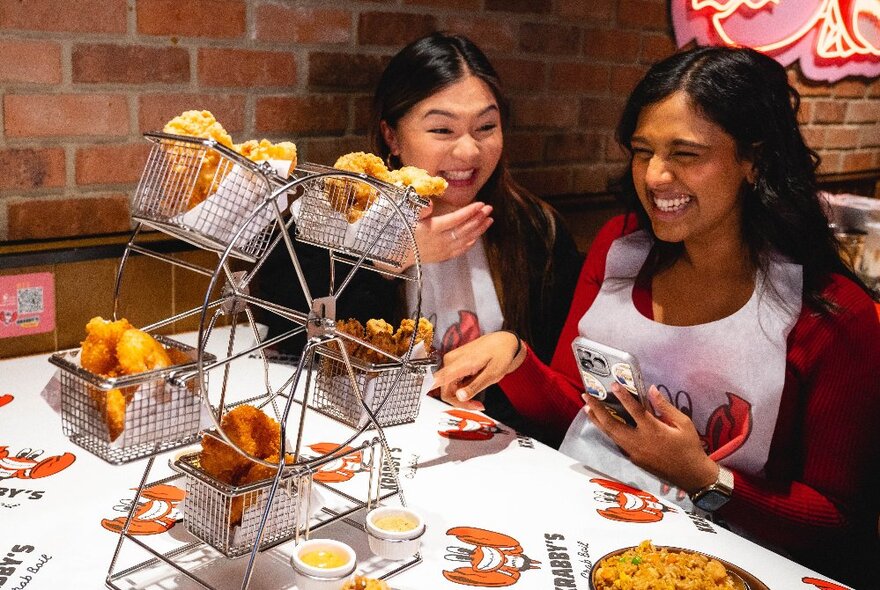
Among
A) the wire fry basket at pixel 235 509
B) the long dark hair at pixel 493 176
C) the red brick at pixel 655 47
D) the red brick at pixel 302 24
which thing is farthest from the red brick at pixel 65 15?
the red brick at pixel 655 47

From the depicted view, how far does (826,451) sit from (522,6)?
1858 mm

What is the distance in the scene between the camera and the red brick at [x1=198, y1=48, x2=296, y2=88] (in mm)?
2230

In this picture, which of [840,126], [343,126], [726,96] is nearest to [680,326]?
[726,96]

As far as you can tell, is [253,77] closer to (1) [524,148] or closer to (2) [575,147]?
(1) [524,148]

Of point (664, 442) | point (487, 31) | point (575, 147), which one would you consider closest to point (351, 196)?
point (664, 442)

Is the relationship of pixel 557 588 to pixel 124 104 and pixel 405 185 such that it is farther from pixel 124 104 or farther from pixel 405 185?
pixel 124 104

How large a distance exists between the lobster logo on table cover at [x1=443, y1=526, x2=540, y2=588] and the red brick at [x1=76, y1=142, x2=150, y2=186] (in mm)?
1347

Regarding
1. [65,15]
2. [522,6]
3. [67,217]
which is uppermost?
[522,6]

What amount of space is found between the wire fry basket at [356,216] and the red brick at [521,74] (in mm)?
1735

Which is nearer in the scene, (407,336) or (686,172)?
(407,336)

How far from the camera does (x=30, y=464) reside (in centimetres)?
147

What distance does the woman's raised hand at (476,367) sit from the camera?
1839mm

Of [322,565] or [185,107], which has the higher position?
[185,107]

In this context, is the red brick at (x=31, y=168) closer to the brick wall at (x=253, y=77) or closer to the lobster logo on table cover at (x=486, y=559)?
the brick wall at (x=253, y=77)
